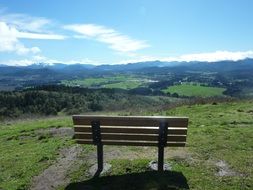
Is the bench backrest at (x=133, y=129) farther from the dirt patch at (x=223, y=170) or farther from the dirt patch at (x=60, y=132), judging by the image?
the dirt patch at (x=60, y=132)

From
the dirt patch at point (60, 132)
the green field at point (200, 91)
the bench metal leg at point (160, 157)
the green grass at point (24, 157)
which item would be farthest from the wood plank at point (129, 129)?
the green field at point (200, 91)

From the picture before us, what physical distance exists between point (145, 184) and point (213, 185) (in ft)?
5.01

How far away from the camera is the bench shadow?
894cm

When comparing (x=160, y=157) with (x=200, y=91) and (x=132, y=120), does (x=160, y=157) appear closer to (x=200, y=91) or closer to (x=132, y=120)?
(x=132, y=120)

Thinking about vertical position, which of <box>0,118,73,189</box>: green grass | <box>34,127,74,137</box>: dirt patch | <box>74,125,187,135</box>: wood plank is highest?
<box>74,125,187,135</box>: wood plank

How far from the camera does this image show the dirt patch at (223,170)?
9652mm

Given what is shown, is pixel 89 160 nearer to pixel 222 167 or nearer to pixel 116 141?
pixel 116 141

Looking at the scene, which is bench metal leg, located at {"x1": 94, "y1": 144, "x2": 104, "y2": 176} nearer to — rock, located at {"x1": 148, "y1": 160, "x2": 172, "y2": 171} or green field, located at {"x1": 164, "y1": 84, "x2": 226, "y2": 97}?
rock, located at {"x1": 148, "y1": 160, "x2": 172, "y2": 171}

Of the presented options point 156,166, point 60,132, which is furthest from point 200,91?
point 156,166

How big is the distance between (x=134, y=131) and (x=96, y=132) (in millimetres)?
1030

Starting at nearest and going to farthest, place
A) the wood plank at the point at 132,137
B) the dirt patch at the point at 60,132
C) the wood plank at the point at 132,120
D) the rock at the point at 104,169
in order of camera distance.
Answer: the wood plank at the point at 132,120 → the wood plank at the point at 132,137 → the rock at the point at 104,169 → the dirt patch at the point at 60,132

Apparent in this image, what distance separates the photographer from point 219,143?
12930mm

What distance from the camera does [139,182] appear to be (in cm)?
928

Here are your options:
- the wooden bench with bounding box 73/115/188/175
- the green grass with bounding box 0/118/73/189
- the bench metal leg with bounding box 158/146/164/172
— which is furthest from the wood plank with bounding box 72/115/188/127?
the green grass with bounding box 0/118/73/189
